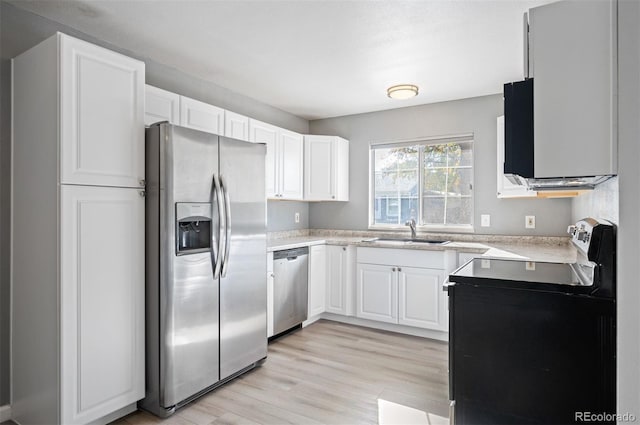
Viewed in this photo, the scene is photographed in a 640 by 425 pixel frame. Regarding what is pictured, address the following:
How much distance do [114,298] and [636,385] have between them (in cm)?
239

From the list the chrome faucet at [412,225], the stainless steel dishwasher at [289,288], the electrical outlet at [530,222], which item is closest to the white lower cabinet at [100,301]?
the stainless steel dishwasher at [289,288]

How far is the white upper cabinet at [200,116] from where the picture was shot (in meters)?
2.91

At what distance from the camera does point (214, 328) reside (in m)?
2.47

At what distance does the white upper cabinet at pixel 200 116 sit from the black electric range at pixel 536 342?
232 centimetres

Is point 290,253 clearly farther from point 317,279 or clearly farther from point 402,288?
point 402,288

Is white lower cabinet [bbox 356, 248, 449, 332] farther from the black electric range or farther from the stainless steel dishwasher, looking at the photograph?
the black electric range

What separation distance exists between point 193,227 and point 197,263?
0.23 meters

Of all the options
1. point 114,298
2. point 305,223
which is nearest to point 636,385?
point 114,298

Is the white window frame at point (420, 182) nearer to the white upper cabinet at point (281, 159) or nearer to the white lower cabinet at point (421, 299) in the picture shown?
the white lower cabinet at point (421, 299)

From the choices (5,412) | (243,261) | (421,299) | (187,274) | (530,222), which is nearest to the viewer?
(5,412)

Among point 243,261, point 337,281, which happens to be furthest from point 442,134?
point 243,261

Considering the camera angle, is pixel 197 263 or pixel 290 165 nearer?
pixel 197 263

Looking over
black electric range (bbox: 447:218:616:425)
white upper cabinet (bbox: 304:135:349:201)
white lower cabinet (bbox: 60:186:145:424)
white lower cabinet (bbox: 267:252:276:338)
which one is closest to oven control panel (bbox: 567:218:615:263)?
black electric range (bbox: 447:218:616:425)

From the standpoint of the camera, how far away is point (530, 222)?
3.60 meters
